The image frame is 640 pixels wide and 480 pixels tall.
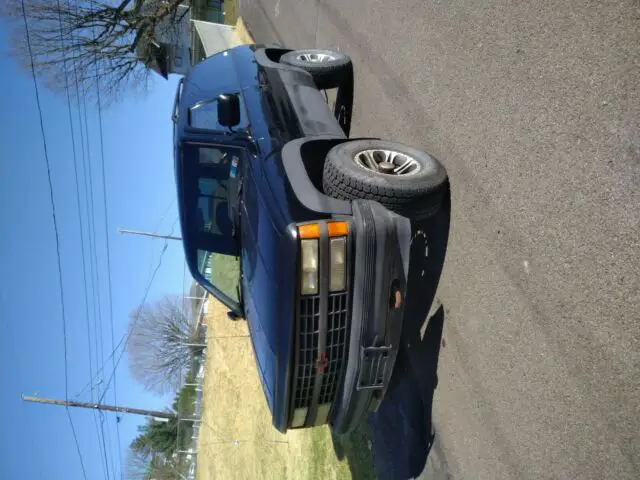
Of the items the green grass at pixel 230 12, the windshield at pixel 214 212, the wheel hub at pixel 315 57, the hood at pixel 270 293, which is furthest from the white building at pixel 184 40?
the hood at pixel 270 293

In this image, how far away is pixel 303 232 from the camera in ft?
9.92

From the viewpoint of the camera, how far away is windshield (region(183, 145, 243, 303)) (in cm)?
418

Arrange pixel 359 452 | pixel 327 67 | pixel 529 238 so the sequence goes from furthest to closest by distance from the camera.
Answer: pixel 327 67, pixel 359 452, pixel 529 238

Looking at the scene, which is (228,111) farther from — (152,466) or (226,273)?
(152,466)

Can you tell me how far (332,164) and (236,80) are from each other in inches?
83.8

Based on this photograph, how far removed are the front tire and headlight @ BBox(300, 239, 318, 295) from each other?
0.57 meters

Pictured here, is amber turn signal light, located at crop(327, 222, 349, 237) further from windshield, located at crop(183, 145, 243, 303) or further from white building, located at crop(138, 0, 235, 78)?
white building, located at crop(138, 0, 235, 78)

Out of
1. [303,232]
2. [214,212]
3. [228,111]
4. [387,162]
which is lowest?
[214,212]

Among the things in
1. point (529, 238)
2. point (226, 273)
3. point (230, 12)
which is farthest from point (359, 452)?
point (230, 12)

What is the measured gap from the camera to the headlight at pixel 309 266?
9.93 ft

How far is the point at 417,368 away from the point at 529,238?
6.03 feet

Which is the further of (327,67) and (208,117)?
(327,67)

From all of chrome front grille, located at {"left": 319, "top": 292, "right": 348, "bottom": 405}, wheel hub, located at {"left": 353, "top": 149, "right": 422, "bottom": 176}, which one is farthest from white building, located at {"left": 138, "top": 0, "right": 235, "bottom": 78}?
chrome front grille, located at {"left": 319, "top": 292, "right": 348, "bottom": 405}

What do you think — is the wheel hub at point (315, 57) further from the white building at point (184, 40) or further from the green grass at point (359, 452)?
the white building at point (184, 40)
